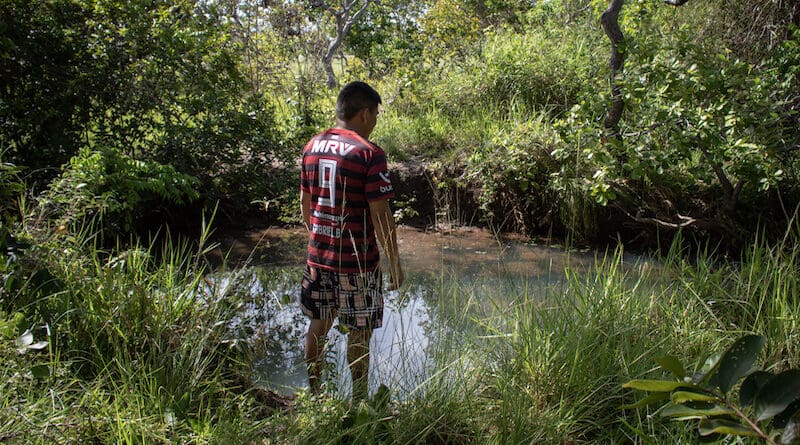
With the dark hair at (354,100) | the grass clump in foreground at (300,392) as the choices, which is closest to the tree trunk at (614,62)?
the grass clump in foreground at (300,392)

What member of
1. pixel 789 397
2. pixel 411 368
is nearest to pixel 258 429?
pixel 411 368

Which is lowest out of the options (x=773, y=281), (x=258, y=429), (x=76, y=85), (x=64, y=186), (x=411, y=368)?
(x=258, y=429)

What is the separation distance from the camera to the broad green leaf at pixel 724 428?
3.29 ft

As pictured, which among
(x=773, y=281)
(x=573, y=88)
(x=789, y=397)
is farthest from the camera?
(x=573, y=88)

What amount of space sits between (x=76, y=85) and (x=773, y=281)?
6.38 metres

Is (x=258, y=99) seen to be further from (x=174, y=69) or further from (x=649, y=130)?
(x=649, y=130)

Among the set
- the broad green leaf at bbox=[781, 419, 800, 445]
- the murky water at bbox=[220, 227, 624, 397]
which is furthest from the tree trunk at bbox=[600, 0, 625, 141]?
the broad green leaf at bbox=[781, 419, 800, 445]

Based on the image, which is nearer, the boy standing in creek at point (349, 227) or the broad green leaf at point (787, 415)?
the broad green leaf at point (787, 415)

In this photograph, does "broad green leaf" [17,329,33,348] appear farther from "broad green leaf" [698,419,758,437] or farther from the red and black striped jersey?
"broad green leaf" [698,419,758,437]

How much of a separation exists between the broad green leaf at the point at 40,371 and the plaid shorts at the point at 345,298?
1.26 metres

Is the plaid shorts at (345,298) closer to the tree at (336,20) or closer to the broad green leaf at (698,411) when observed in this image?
the broad green leaf at (698,411)

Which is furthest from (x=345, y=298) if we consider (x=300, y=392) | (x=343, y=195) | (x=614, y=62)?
(x=614, y=62)

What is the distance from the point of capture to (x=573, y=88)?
7.84 m

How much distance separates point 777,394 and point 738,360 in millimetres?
85
